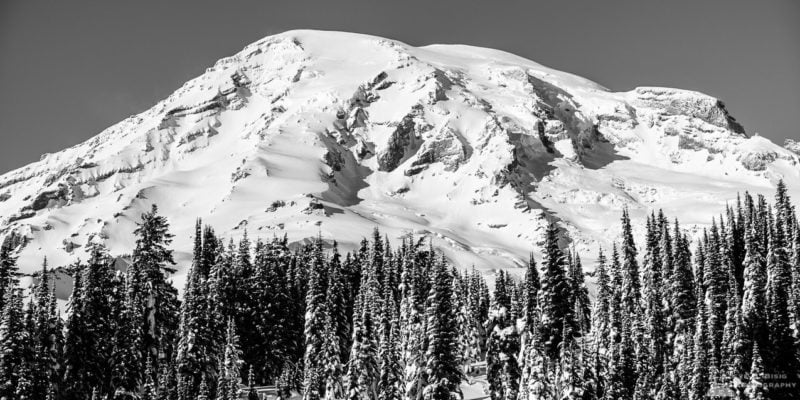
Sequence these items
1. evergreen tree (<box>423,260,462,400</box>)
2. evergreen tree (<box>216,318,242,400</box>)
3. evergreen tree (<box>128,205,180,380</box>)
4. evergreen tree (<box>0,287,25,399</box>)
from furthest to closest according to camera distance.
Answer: evergreen tree (<box>216,318,242,400</box>) < evergreen tree (<box>0,287,25,399</box>) < evergreen tree (<box>423,260,462,400</box>) < evergreen tree (<box>128,205,180,380</box>)

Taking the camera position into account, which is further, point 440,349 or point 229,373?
point 229,373

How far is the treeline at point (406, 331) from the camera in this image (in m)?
64.2

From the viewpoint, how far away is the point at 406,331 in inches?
3750

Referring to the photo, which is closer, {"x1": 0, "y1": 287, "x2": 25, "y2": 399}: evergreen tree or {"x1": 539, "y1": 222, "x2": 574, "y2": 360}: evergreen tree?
{"x1": 539, "y1": 222, "x2": 574, "y2": 360}: evergreen tree

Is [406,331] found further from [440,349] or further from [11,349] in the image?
[11,349]

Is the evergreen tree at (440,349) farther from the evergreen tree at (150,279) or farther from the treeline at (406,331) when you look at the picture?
the evergreen tree at (150,279)

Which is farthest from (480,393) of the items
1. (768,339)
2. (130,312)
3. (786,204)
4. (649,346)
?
(130,312)

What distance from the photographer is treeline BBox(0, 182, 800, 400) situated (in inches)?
2530

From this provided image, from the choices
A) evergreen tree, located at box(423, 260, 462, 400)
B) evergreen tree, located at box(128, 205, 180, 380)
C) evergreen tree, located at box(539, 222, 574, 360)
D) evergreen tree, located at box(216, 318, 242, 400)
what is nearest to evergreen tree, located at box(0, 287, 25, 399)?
evergreen tree, located at box(128, 205, 180, 380)

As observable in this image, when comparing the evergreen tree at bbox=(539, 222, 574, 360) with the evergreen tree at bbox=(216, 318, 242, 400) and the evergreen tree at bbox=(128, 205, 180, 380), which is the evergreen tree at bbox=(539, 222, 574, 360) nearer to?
the evergreen tree at bbox=(128, 205, 180, 380)

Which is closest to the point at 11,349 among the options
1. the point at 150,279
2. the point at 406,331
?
the point at 150,279

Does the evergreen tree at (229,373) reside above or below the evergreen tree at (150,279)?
below

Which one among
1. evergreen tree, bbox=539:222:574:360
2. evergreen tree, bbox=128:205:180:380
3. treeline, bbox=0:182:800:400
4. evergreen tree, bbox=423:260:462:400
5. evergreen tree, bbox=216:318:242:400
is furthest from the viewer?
evergreen tree, bbox=216:318:242:400

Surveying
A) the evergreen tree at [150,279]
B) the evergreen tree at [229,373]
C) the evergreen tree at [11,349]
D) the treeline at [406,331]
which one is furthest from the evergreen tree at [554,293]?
the evergreen tree at [11,349]
